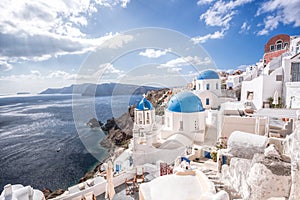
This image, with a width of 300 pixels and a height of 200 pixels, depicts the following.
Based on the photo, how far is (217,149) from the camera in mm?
9070

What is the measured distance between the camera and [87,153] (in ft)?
99.1

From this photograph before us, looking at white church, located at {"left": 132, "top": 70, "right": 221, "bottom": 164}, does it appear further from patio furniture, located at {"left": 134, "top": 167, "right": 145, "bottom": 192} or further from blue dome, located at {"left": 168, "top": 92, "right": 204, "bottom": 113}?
patio furniture, located at {"left": 134, "top": 167, "right": 145, "bottom": 192}

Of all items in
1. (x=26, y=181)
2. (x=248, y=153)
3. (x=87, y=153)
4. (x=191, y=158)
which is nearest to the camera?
(x=248, y=153)

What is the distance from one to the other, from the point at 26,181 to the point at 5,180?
3183 mm

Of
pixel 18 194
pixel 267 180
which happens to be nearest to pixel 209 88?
pixel 267 180

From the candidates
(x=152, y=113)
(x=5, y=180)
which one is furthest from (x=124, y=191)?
(x=5, y=180)

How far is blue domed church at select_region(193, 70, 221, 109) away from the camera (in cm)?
1717

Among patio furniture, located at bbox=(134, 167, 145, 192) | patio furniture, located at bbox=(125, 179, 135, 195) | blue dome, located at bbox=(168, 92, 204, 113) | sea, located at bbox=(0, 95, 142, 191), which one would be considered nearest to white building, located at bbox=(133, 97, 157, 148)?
blue dome, located at bbox=(168, 92, 204, 113)

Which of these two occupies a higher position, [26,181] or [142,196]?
[142,196]

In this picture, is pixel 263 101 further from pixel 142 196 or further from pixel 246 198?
pixel 142 196

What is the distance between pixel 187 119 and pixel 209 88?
7.67m

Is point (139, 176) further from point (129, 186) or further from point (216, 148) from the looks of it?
point (216, 148)

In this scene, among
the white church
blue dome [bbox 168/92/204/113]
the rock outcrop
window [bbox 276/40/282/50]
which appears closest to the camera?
the rock outcrop

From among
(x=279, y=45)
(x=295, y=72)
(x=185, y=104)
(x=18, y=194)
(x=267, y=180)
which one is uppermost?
(x=279, y=45)
